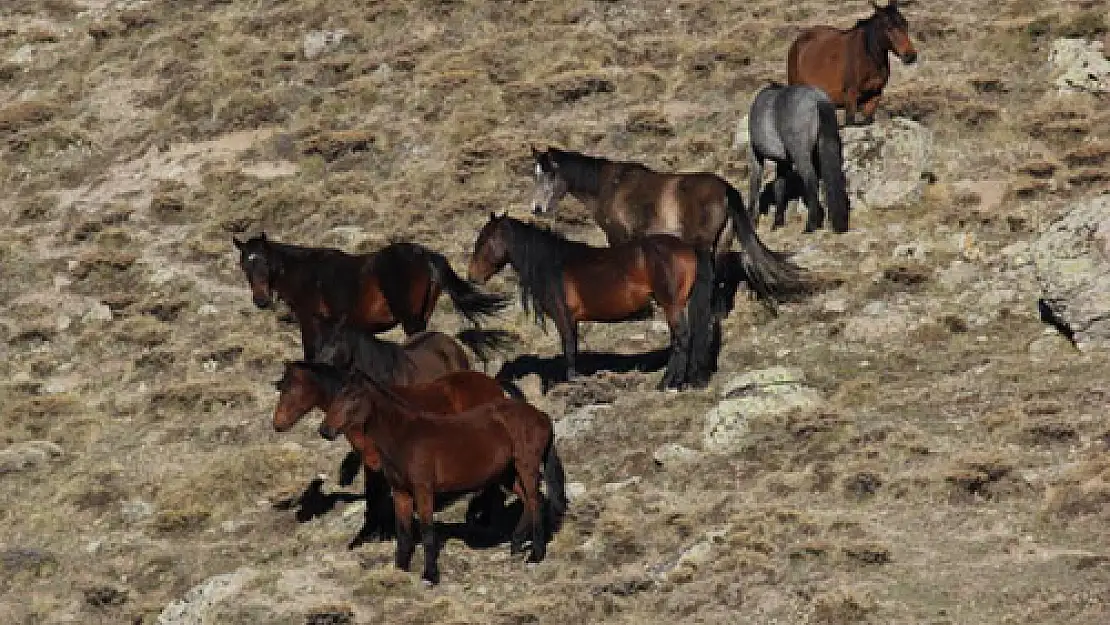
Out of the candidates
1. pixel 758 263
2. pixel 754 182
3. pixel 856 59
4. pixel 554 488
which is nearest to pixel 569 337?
pixel 758 263

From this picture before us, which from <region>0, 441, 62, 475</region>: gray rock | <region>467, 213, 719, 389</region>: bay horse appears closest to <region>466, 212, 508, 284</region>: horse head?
<region>467, 213, 719, 389</region>: bay horse

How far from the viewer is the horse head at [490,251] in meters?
18.0

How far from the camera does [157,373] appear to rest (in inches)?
841

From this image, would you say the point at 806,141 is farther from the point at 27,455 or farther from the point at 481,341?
the point at 27,455

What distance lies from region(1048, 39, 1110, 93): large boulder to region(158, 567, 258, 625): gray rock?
1567cm

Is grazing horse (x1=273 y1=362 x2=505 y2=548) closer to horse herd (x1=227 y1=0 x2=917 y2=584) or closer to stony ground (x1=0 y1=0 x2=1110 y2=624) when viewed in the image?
horse herd (x1=227 y1=0 x2=917 y2=584)

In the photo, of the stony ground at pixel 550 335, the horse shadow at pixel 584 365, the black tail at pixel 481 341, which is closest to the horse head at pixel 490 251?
the black tail at pixel 481 341

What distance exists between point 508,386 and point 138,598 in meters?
3.84

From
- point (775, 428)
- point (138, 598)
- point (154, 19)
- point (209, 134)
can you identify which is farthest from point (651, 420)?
point (154, 19)

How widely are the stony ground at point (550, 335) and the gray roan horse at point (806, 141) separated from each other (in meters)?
0.51

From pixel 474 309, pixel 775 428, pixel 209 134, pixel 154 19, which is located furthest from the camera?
pixel 154 19

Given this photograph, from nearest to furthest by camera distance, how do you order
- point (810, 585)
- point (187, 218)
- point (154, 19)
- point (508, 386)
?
point (810, 585), point (508, 386), point (187, 218), point (154, 19)

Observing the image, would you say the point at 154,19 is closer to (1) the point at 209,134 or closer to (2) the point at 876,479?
(1) the point at 209,134

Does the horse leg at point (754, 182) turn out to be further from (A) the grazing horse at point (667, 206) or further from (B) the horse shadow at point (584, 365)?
(B) the horse shadow at point (584, 365)
